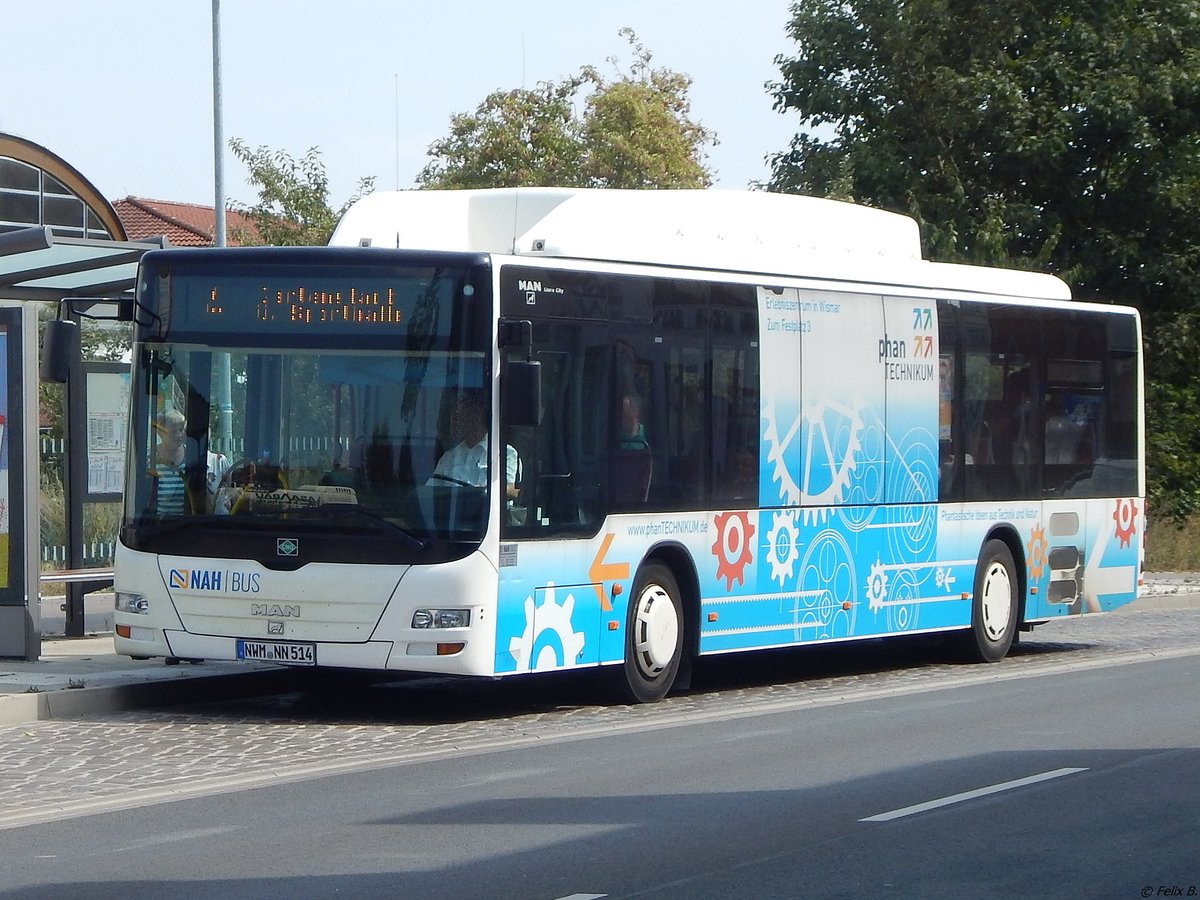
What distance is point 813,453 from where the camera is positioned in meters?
15.2

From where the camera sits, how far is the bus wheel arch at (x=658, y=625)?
44.4ft

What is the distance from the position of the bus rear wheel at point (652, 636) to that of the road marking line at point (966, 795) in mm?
3820

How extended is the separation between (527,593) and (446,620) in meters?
0.65

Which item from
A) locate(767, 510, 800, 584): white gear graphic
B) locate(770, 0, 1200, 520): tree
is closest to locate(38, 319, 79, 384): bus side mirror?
locate(767, 510, 800, 584): white gear graphic

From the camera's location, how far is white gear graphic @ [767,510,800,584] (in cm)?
1471

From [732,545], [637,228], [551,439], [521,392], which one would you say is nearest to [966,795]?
[521,392]

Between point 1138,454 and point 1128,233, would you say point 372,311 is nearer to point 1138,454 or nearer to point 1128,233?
point 1138,454

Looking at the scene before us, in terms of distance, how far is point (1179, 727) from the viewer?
40.2 feet

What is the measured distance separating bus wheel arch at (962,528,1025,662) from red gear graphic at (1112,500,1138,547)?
152 cm

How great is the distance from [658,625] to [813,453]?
225cm

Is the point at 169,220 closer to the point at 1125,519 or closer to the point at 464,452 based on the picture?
the point at 1125,519

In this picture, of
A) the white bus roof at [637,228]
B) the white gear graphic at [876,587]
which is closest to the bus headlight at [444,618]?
the white bus roof at [637,228]

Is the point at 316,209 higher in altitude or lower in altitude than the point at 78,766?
higher

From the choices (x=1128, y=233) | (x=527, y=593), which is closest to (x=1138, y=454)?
(x=527, y=593)
